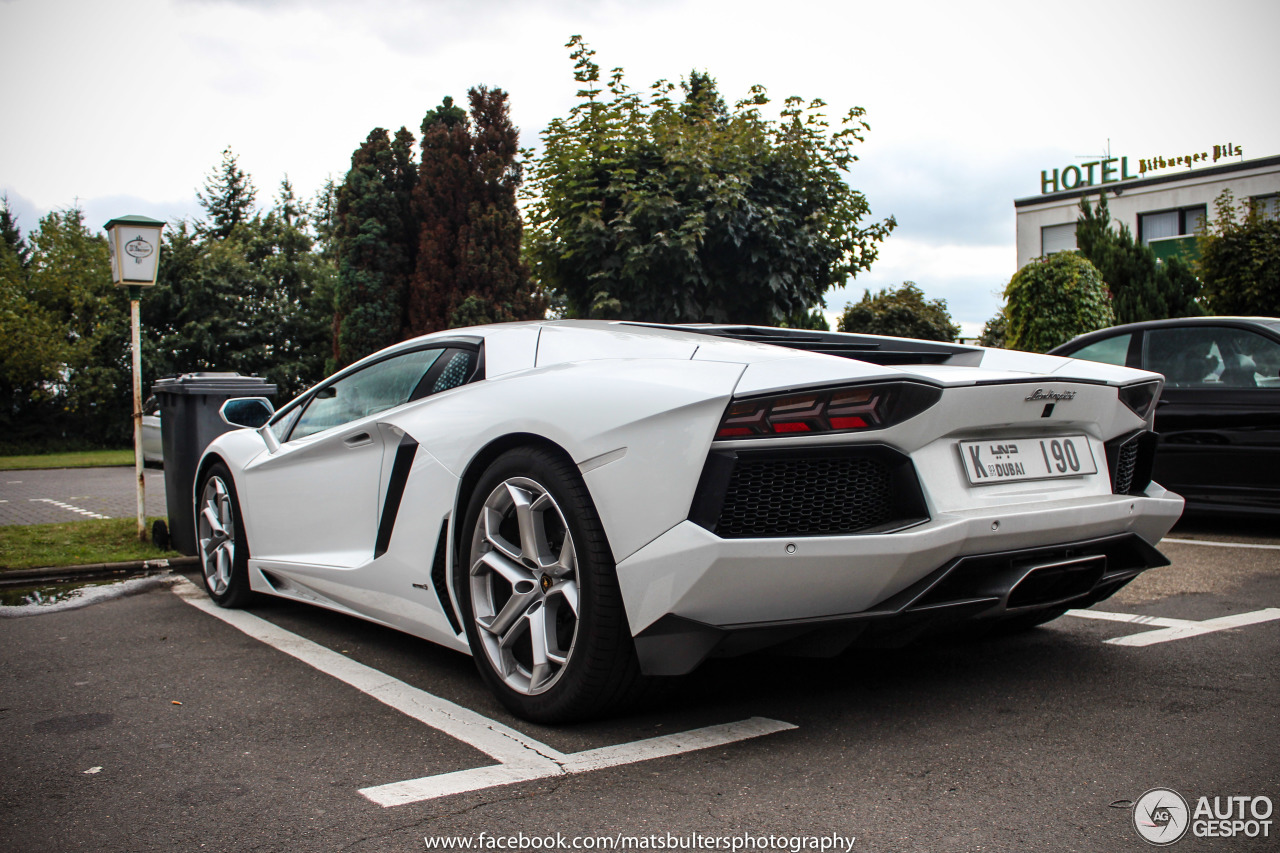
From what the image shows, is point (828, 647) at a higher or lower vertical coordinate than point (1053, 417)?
lower

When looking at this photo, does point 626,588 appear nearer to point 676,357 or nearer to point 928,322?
point 676,357

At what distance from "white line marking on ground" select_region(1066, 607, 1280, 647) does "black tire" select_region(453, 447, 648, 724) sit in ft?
6.80

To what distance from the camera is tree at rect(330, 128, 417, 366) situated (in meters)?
23.5

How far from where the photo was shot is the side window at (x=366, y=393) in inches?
147

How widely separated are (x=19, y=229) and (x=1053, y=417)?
6645 centimetres

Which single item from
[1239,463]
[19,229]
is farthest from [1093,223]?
[19,229]

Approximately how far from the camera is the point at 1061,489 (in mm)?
2830

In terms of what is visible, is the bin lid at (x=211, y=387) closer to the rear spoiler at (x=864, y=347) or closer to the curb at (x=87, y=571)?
the curb at (x=87, y=571)

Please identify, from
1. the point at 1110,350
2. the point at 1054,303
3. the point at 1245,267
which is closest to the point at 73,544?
the point at 1110,350

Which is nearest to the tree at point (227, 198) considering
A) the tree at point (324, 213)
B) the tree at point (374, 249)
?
the tree at point (324, 213)

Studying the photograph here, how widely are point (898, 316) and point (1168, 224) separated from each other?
12.1m

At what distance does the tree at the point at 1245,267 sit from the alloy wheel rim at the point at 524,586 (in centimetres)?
1744

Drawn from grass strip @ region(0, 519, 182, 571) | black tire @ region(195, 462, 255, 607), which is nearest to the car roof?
black tire @ region(195, 462, 255, 607)

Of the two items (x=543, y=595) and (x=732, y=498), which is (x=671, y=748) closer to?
(x=543, y=595)
